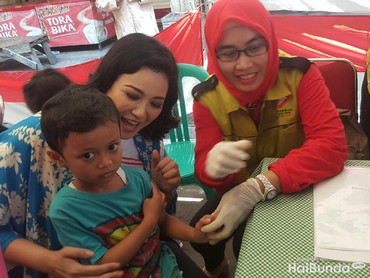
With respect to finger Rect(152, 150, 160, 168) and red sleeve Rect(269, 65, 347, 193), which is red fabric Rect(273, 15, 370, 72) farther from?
finger Rect(152, 150, 160, 168)

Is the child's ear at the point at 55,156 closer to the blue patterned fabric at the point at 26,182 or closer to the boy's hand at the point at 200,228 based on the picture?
the blue patterned fabric at the point at 26,182

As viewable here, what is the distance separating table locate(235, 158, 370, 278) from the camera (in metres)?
0.72

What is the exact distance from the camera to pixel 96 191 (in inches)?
36.2

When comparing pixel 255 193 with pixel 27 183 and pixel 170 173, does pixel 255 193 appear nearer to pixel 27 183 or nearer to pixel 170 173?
pixel 170 173

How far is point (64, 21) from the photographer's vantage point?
19.3ft

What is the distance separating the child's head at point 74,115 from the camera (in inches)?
32.7

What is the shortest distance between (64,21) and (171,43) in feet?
11.8

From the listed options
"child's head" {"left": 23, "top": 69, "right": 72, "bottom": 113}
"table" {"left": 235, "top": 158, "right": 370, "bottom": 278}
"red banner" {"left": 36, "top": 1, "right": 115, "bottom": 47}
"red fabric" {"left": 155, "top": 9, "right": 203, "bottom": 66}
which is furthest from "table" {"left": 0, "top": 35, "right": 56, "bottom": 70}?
"table" {"left": 235, "top": 158, "right": 370, "bottom": 278}

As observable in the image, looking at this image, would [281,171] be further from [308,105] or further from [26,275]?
[26,275]

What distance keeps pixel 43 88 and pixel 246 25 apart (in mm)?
708

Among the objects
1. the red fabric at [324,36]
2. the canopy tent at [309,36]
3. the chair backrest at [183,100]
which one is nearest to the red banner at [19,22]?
the canopy tent at [309,36]

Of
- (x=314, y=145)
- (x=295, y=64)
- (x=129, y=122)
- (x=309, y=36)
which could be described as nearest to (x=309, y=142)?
(x=314, y=145)

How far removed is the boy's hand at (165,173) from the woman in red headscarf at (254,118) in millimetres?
102

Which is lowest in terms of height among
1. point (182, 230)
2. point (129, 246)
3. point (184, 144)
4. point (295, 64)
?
point (184, 144)
